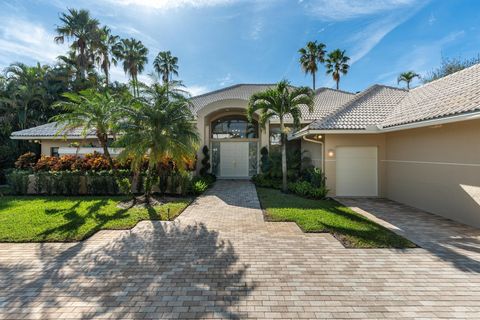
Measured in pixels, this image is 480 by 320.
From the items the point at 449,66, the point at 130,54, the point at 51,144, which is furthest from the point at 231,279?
the point at 449,66

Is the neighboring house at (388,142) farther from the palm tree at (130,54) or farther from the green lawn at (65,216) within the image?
the palm tree at (130,54)

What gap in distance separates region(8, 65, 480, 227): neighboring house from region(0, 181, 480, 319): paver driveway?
3557mm

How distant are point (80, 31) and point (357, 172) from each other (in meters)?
29.9

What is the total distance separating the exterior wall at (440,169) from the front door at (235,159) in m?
9.87

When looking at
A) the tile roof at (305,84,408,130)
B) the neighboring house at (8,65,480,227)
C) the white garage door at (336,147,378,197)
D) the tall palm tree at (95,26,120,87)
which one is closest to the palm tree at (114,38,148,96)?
the tall palm tree at (95,26,120,87)

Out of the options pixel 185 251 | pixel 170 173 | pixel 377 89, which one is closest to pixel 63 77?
A: pixel 170 173

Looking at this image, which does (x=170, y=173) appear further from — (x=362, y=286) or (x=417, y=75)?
(x=417, y=75)

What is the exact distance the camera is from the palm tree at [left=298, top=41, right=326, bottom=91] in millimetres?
27656

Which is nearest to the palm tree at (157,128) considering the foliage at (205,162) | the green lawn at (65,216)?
the green lawn at (65,216)

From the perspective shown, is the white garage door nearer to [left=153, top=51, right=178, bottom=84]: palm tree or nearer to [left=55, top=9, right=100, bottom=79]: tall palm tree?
[left=153, top=51, right=178, bottom=84]: palm tree

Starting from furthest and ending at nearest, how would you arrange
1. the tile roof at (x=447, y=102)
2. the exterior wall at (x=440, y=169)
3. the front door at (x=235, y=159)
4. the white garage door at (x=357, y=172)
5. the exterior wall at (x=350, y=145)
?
the front door at (x=235, y=159) < the white garage door at (x=357, y=172) < the exterior wall at (x=350, y=145) < the tile roof at (x=447, y=102) < the exterior wall at (x=440, y=169)

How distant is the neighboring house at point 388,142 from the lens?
748 centimetres

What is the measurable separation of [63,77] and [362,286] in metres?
30.6

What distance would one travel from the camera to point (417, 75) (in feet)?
92.6
